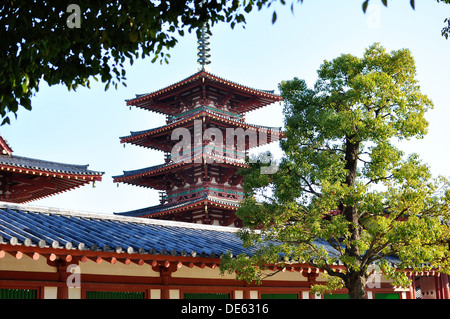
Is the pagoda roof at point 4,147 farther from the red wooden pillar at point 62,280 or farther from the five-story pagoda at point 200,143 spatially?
the five-story pagoda at point 200,143

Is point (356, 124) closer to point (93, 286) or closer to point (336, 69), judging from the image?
point (336, 69)

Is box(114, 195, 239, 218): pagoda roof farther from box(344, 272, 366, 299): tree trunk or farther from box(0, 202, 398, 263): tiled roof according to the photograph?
box(344, 272, 366, 299): tree trunk

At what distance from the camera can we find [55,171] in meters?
18.9

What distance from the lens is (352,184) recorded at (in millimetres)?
11781

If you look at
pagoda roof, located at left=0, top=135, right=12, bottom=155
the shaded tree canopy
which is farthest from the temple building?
the shaded tree canopy

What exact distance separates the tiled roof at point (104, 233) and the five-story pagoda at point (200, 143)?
39.6 feet

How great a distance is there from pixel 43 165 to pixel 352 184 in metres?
12.1

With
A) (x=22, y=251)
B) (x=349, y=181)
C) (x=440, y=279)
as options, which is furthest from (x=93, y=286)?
(x=440, y=279)

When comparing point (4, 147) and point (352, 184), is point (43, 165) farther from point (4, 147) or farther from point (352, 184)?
point (352, 184)

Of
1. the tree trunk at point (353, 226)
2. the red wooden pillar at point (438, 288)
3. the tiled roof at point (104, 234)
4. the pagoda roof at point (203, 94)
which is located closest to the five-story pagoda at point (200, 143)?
the pagoda roof at point (203, 94)

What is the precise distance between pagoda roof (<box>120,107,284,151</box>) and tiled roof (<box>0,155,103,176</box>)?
811cm

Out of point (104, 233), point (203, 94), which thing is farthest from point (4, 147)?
point (203, 94)

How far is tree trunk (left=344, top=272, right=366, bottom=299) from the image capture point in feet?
36.3
